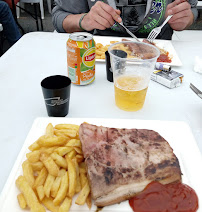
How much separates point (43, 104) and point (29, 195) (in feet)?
2.12

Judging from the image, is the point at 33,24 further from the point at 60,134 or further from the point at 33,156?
the point at 33,156

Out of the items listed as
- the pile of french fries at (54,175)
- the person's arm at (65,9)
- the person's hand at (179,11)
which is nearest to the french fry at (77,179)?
the pile of french fries at (54,175)

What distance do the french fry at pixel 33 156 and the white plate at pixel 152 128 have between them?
47mm

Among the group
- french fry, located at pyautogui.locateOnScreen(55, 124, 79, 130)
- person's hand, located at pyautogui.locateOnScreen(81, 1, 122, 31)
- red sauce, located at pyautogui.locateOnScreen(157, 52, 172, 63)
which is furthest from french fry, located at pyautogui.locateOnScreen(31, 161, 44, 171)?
person's hand, located at pyautogui.locateOnScreen(81, 1, 122, 31)

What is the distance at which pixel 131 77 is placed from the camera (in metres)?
1.29

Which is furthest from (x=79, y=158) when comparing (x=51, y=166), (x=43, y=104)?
(x=43, y=104)

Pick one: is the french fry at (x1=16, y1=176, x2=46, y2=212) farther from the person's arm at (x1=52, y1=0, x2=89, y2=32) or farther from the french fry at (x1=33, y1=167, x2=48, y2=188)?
the person's arm at (x1=52, y1=0, x2=89, y2=32)

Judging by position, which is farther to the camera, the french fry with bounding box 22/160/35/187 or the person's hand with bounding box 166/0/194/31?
the person's hand with bounding box 166/0/194/31

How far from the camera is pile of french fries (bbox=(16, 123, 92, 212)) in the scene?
792mm

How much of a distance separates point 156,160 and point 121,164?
0.47 ft

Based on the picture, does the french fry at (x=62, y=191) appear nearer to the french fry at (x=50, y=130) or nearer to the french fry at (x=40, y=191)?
the french fry at (x=40, y=191)

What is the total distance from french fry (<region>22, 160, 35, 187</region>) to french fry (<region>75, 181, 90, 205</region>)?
0.60 ft

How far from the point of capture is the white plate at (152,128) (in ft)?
2.65

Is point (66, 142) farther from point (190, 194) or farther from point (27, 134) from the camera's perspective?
point (190, 194)
